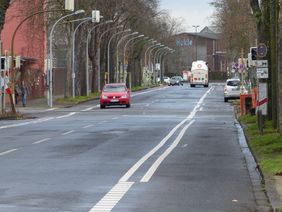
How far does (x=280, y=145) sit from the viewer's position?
18062 mm

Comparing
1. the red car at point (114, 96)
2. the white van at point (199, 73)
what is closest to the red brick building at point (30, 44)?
the red car at point (114, 96)

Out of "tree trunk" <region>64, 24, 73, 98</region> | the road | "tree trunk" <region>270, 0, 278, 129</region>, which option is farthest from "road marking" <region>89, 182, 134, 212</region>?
"tree trunk" <region>64, 24, 73, 98</region>

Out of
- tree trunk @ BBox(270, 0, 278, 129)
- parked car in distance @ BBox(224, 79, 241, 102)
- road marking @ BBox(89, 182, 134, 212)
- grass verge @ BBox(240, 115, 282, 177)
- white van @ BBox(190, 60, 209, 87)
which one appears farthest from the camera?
white van @ BBox(190, 60, 209, 87)

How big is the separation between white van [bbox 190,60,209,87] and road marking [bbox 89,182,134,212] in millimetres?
97828

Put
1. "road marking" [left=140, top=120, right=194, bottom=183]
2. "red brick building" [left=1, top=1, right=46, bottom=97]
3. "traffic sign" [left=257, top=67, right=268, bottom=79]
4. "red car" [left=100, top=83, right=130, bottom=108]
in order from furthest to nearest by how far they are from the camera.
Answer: "red brick building" [left=1, top=1, right=46, bottom=97], "red car" [left=100, top=83, right=130, bottom=108], "traffic sign" [left=257, top=67, right=268, bottom=79], "road marking" [left=140, top=120, right=194, bottom=183]

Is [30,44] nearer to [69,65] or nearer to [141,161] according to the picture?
[69,65]

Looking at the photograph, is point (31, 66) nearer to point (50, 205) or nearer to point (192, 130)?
point (192, 130)

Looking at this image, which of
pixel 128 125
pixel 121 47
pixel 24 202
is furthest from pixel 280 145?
pixel 121 47

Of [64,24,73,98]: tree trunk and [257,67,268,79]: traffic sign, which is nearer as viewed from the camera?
[257,67,268,79]: traffic sign

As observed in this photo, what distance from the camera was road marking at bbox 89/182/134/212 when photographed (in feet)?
33.4

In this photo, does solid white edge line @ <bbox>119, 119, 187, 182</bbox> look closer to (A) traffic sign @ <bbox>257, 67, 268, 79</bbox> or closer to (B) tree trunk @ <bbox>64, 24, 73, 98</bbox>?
(A) traffic sign @ <bbox>257, 67, 268, 79</bbox>

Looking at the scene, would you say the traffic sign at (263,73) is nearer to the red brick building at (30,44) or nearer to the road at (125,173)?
the road at (125,173)

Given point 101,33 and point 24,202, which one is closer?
point 24,202

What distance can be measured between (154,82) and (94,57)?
6350 cm
